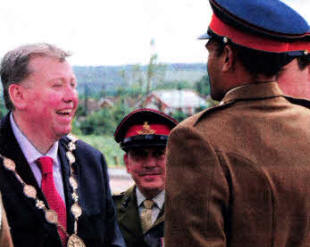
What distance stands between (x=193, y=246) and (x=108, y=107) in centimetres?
1582

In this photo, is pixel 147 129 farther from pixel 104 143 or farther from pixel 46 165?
pixel 104 143

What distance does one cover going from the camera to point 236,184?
182 cm

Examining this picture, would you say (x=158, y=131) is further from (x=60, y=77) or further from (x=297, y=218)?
(x=297, y=218)

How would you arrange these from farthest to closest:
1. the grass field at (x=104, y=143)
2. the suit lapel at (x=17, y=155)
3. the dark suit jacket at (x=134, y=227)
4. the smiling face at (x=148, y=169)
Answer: the grass field at (x=104, y=143) → the smiling face at (x=148, y=169) → the dark suit jacket at (x=134, y=227) → the suit lapel at (x=17, y=155)

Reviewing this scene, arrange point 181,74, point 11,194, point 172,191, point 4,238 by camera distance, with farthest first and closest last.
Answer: point 181,74, point 11,194, point 172,191, point 4,238

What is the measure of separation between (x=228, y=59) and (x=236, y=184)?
1.61 feet

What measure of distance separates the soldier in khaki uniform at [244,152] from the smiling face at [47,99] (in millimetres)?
1093

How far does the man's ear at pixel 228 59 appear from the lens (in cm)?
195

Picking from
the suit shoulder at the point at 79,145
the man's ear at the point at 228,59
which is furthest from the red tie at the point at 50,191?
the man's ear at the point at 228,59

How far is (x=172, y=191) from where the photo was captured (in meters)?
1.87

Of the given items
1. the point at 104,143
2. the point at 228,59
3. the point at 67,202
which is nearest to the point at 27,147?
the point at 67,202

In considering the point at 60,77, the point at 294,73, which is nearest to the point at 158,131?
the point at 60,77

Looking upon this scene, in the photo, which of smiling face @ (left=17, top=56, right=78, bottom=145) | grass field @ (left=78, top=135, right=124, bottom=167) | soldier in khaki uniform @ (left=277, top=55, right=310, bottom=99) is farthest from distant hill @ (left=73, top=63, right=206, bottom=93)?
soldier in khaki uniform @ (left=277, top=55, right=310, bottom=99)

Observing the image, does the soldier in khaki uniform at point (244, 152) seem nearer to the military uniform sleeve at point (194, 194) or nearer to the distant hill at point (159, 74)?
the military uniform sleeve at point (194, 194)
